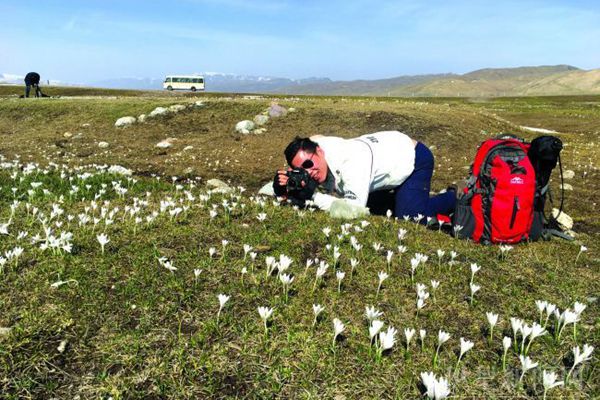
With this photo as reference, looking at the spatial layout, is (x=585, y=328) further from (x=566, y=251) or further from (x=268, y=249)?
(x=268, y=249)

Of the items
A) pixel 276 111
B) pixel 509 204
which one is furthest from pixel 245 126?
pixel 509 204

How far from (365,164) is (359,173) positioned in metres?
0.23

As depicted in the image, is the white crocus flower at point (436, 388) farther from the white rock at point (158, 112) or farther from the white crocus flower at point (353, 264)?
the white rock at point (158, 112)

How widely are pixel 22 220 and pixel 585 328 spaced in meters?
8.85

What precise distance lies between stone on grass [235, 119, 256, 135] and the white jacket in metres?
14.6

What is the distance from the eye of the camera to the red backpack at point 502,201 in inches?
309

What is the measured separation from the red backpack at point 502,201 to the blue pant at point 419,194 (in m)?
1.31

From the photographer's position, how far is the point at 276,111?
85.6 feet

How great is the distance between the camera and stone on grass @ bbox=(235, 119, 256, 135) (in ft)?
77.7

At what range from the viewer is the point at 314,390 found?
383 cm

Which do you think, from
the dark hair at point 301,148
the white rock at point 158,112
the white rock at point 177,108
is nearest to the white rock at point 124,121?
the white rock at point 158,112

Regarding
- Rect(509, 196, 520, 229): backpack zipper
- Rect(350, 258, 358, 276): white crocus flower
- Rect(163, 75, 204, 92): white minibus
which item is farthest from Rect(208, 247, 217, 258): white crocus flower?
Rect(163, 75, 204, 92): white minibus

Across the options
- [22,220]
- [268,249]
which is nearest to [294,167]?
[268,249]

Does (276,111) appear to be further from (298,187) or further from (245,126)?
(298,187)
